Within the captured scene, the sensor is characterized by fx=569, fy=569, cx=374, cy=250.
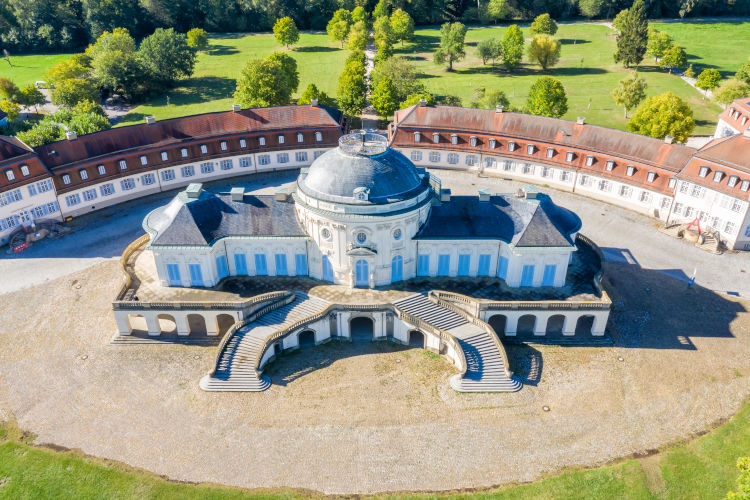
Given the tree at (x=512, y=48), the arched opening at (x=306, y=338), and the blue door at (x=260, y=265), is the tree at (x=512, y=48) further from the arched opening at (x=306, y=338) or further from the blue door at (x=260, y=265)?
the arched opening at (x=306, y=338)

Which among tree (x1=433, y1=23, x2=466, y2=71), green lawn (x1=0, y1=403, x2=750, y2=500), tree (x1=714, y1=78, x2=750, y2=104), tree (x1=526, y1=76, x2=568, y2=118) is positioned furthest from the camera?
tree (x1=433, y1=23, x2=466, y2=71)

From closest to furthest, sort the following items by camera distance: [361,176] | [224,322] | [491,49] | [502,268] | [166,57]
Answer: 1. [361,176]
2. [224,322]
3. [502,268]
4. [166,57]
5. [491,49]

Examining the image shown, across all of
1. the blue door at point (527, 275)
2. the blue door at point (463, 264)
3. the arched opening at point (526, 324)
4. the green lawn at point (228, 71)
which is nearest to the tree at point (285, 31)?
the green lawn at point (228, 71)

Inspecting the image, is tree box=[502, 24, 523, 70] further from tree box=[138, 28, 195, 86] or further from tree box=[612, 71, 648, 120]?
tree box=[138, 28, 195, 86]

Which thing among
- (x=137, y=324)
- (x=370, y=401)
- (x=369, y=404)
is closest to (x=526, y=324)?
(x=370, y=401)

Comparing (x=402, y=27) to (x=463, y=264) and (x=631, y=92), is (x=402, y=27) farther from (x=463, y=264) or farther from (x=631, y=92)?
(x=463, y=264)

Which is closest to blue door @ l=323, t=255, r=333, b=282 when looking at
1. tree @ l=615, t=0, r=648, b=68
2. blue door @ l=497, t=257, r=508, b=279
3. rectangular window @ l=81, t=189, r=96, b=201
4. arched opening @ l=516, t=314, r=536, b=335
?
blue door @ l=497, t=257, r=508, b=279
